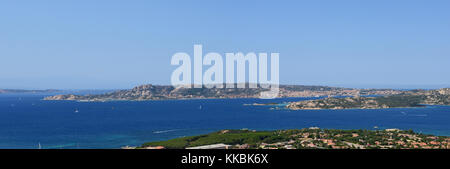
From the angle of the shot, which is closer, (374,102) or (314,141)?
(314,141)

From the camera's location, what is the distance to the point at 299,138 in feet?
138

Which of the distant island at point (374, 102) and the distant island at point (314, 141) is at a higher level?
Answer: the distant island at point (314, 141)

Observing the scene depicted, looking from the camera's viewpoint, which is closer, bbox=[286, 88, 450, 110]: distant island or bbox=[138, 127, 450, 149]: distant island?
bbox=[138, 127, 450, 149]: distant island

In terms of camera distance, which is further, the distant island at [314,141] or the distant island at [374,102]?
the distant island at [374,102]

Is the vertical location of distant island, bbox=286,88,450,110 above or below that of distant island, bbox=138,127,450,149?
below

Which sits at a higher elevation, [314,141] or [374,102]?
[314,141]
